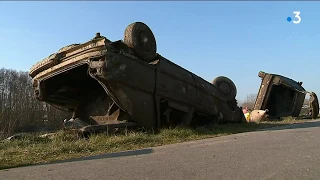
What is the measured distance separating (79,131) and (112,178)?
14.7 feet

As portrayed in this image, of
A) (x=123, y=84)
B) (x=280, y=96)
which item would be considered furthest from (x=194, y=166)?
(x=280, y=96)

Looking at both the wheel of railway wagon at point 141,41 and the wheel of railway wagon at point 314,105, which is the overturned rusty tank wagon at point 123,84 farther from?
the wheel of railway wagon at point 314,105

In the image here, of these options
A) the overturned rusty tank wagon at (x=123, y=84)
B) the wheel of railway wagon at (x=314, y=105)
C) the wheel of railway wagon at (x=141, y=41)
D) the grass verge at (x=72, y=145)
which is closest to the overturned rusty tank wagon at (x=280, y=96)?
the wheel of railway wagon at (x=314, y=105)

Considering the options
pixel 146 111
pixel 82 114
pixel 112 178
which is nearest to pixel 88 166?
pixel 112 178

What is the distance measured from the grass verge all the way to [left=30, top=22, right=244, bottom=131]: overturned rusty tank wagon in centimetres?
87

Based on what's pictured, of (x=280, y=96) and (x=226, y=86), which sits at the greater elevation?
(x=226, y=86)

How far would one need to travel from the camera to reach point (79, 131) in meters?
8.45

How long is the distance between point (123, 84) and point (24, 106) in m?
31.7

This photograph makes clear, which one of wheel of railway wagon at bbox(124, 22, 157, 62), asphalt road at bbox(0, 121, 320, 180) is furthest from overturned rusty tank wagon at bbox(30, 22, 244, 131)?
asphalt road at bbox(0, 121, 320, 180)

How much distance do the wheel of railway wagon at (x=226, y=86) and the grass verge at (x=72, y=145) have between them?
14.7ft

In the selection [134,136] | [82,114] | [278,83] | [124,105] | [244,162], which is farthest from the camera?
[278,83]

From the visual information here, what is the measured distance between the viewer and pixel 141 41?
9211mm

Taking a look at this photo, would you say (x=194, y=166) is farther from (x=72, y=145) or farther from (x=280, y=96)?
(x=280, y=96)

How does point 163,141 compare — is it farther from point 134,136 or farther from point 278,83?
point 278,83
